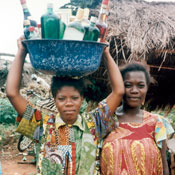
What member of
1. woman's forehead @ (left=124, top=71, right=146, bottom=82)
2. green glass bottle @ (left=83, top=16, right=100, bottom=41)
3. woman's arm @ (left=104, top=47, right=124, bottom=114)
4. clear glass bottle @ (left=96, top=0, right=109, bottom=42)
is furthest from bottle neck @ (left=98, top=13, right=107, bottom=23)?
woman's forehead @ (left=124, top=71, right=146, bottom=82)

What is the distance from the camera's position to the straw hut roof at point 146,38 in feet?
12.6

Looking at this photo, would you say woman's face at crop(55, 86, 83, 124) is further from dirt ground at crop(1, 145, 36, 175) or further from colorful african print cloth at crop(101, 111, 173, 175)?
dirt ground at crop(1, 145, 36, 175)

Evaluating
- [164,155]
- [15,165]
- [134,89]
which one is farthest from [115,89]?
[15,165]

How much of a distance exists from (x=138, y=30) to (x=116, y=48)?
584 millimetres

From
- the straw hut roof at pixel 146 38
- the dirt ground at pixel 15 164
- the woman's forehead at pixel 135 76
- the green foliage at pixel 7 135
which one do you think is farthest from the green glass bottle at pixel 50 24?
the green foliage at pixel 7 135

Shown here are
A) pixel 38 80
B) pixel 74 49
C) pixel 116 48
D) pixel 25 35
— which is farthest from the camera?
pixel 38 80

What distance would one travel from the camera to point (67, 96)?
1.88m

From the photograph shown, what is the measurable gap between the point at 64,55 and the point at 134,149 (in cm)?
88

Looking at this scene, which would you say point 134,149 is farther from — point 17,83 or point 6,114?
point 6,114

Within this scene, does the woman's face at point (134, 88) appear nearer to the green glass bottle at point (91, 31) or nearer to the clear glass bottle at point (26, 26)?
the green glass bottle at point (91, 31)

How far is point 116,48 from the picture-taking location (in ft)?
12.1

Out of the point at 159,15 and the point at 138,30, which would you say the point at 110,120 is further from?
the point at 159,15

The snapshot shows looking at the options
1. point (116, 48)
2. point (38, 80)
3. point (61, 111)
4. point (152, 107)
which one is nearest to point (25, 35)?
point (61, 111)

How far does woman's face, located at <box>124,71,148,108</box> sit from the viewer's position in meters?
2.06
